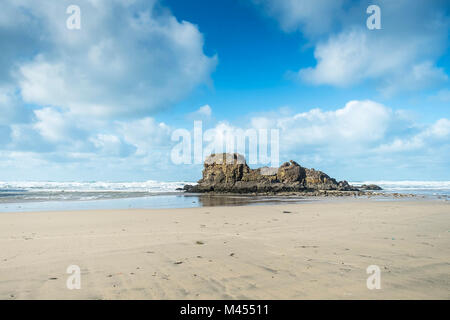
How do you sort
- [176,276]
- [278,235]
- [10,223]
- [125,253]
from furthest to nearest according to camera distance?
[10,223], [278,235], [125,253], [176,276]

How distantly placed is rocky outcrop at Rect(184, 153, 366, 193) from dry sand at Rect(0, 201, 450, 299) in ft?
101

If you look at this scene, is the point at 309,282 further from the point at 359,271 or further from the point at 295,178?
the point at 295,178

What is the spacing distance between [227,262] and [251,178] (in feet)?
127

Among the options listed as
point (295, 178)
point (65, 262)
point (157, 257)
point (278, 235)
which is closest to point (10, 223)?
point (65, 262)

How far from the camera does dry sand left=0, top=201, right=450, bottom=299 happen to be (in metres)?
3.93

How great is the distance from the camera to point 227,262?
17.7ft

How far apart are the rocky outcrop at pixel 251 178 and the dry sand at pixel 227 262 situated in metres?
30.8

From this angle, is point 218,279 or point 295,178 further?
point 295,178

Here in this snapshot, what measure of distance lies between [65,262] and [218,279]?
10.6 feet
